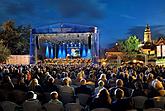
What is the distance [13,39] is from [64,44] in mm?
19882

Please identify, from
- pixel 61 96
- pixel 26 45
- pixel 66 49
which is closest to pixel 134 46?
pixel 26 45

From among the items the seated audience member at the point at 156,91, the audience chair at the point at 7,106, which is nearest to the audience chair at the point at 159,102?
the seated audience member at the point at 156,91

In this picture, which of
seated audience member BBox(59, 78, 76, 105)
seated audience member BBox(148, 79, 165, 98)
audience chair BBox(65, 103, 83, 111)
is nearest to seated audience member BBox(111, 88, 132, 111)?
audience chair BBox(65, 103, 83, 111)

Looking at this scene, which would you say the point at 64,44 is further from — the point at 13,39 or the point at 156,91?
the point at 156,91

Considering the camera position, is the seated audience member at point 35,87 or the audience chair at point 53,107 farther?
the seated audience member at point 35,87

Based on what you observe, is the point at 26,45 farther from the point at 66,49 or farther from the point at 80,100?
the point at 80,100

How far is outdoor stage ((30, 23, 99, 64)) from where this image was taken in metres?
46.8

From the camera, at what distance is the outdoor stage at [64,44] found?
46781mm

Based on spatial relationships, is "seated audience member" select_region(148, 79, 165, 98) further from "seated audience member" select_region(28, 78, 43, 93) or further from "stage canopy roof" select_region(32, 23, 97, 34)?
"stage canopy roof" select_region(32, 23, 97, 34)

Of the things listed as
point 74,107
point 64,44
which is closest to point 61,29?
point 64,44

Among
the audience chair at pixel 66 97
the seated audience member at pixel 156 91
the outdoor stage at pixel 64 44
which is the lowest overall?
the audience chair at pixel 66 97

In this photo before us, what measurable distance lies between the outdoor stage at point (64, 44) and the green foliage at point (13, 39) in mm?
17414

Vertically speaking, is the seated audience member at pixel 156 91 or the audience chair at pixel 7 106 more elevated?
the seated audience member at pixel 156 91

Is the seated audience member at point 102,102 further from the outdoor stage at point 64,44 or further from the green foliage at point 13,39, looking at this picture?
the green foliage at point 13,39
